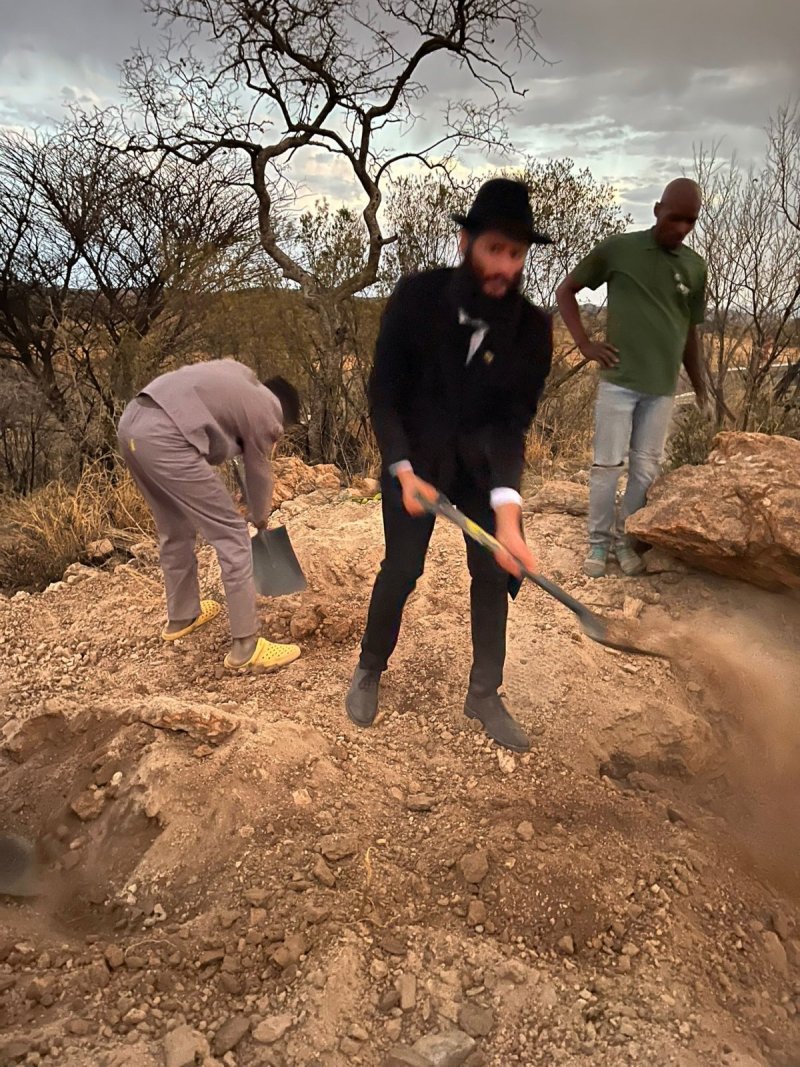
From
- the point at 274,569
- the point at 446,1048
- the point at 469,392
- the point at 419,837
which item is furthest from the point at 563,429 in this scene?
the point at 446,1048

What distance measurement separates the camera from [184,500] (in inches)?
107

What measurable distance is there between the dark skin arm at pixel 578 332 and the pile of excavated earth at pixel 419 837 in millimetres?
747

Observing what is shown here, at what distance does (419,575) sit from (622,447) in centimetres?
157

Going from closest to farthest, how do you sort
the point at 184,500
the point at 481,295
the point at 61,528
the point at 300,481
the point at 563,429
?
1. the point at 481,295
2. the point at 184,500
3. the point at 61,528
4. the point at 300,481
5. the point at 563,429

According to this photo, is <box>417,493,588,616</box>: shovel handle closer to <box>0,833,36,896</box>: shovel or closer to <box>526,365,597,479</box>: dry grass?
<box>0,833,36,896</box>: shovel

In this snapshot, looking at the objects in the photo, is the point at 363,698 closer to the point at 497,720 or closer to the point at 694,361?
the point at 497,720

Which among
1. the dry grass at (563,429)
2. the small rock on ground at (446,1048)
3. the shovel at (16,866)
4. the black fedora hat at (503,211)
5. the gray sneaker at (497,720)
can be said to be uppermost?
the black fedora hat at (503,211)

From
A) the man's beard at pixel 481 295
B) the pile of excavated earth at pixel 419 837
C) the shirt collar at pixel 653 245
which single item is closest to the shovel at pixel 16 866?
the pile of excavated earth at pixel 419 837

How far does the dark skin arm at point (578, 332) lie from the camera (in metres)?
3.25

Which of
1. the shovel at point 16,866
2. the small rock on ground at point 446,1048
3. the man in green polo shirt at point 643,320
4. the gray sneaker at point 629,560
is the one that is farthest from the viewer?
the gray sneaker at point 629,560

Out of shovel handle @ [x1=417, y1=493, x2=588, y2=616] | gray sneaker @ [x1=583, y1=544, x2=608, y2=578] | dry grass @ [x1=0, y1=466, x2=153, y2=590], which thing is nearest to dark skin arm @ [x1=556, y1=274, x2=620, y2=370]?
gray sneaker @ [x1=583, y1=544, x2=608, y2=578]

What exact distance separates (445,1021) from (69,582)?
313 centimetres

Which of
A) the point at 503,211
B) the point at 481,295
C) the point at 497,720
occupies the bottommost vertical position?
the point at 497,720

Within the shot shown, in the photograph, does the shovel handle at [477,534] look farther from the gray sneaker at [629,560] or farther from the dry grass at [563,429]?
the dry grass at [563,429]
